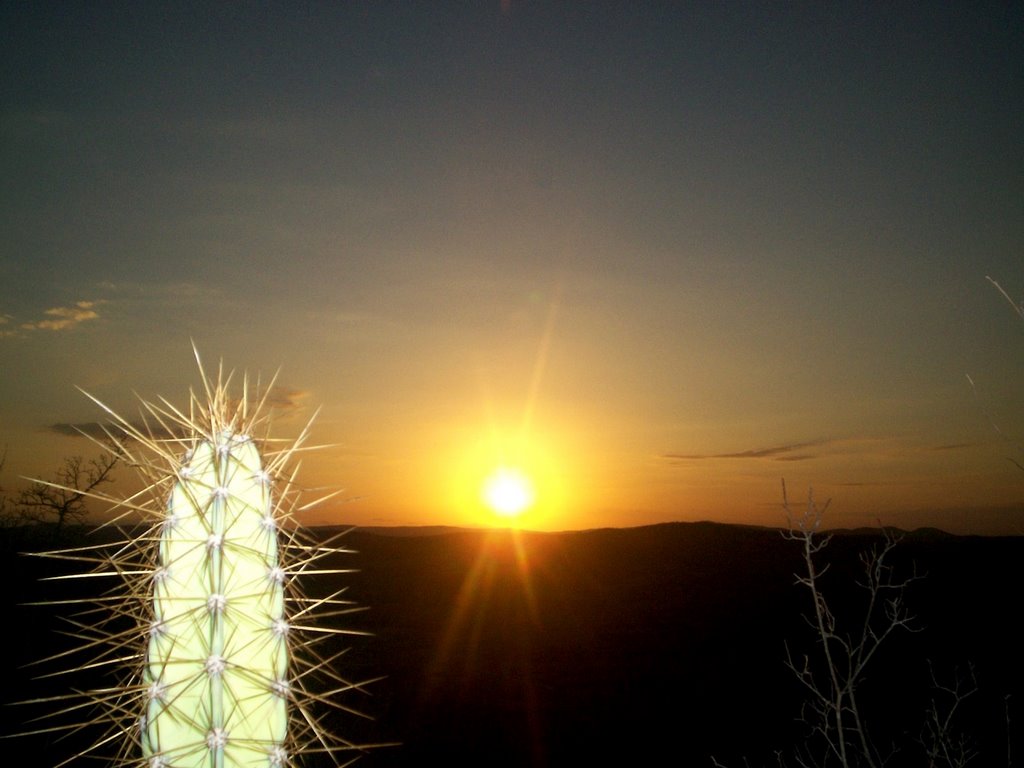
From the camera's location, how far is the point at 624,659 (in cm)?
1152

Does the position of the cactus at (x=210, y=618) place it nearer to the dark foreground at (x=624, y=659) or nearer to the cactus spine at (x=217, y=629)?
the cactus spine at (x=217, y=629)

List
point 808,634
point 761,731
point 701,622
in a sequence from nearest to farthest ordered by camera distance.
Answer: point 761,731
point 808,634
point 701,622

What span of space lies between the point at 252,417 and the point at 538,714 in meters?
8.08

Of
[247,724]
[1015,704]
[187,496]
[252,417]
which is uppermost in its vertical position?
[252,417]

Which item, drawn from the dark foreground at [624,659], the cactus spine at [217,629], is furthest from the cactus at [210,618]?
the dark foreground at [624,659]

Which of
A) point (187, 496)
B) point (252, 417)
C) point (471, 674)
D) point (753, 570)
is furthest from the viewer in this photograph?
point (753, 570)

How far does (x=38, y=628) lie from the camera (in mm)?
10727

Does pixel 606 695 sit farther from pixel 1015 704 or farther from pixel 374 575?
pixel 374 575

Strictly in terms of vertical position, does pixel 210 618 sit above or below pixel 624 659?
above

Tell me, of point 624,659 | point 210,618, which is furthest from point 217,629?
point 624,659

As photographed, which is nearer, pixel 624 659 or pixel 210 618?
pixel 210 618

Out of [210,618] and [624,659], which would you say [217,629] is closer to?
[210,618]

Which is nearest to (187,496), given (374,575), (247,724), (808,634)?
(247,724)

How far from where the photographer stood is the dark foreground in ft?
25.4
